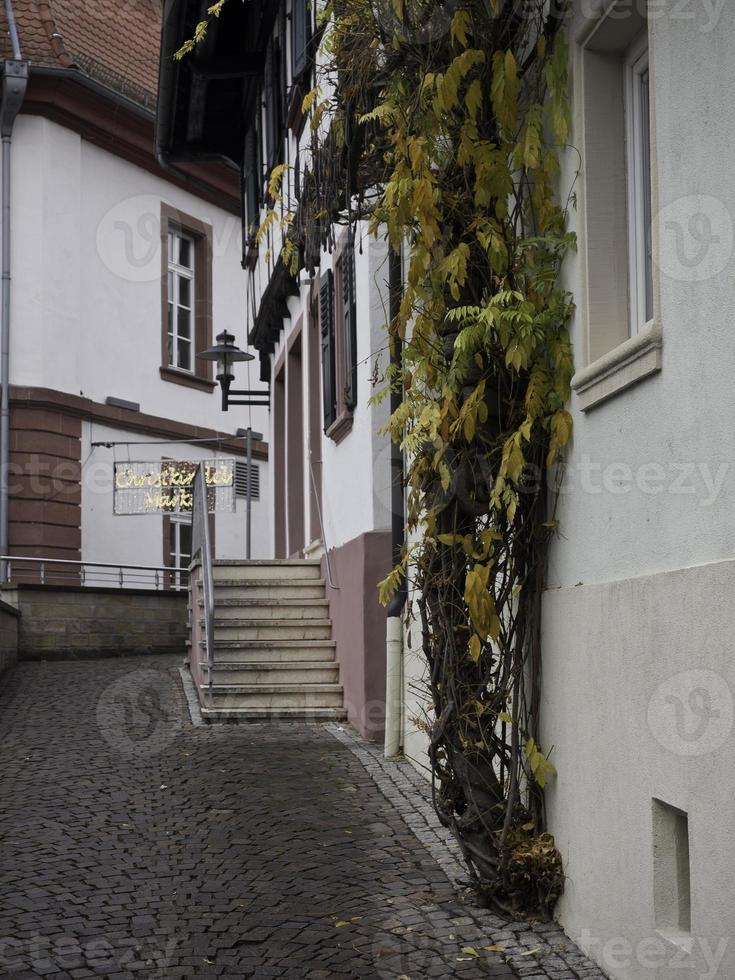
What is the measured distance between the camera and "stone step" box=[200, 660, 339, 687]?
10.3m

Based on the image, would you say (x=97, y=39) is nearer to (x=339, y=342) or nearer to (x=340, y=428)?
(x=339, y=342)

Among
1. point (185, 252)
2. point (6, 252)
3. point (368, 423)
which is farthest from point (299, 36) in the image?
point (185, 252)

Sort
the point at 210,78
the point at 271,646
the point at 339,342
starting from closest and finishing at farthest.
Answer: the point at 339,342
the point at 271,646
the point at 210,78

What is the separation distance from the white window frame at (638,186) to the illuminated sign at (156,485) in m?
13.3

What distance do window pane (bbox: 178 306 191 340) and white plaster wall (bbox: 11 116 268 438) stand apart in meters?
0.80

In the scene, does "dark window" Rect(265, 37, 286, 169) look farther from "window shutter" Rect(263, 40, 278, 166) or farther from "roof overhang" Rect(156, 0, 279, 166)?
"roof overhang" Rect(156, 0, 279, 166)

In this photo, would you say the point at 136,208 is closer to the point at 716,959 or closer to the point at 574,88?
the point at 574,88

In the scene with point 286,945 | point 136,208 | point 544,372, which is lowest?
point 286,945

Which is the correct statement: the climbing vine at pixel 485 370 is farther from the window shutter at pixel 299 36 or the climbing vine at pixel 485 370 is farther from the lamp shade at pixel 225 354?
the lamp shade at pixel 225 354

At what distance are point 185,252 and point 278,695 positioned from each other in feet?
43.2

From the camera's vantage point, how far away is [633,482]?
4559 millimetres

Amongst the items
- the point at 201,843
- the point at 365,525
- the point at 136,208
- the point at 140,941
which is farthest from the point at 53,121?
the point at 140,941

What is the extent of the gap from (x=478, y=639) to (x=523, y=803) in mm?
766

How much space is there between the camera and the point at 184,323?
2153 centimetres
